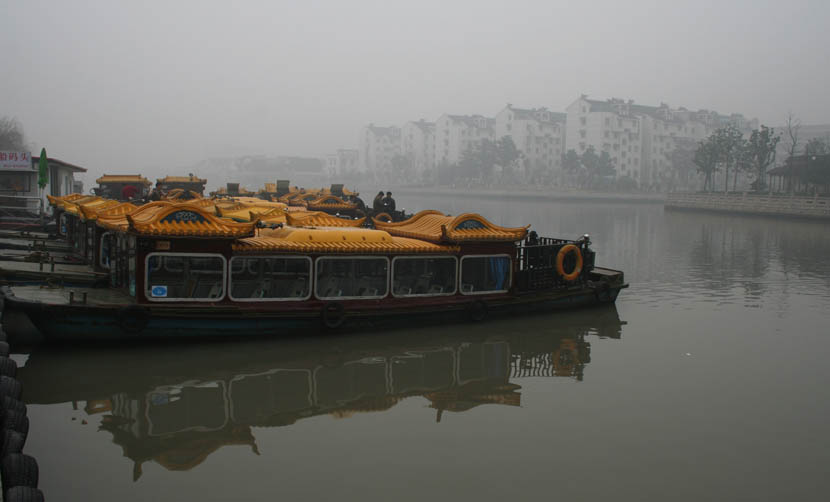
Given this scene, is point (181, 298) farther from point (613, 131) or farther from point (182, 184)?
point (613, 131)

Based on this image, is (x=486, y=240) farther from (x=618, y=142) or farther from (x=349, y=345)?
(x=618, y=142)

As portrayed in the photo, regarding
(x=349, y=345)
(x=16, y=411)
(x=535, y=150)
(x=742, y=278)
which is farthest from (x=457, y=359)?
(x=535, y=150)

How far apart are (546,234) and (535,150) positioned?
77.9 meters

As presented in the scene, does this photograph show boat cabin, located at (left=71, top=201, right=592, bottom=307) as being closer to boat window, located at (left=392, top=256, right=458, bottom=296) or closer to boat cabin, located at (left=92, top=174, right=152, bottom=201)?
boat window, located at (left=392, top=256, right=458, bottom=296)

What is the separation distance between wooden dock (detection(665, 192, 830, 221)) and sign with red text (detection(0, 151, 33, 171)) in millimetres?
41833

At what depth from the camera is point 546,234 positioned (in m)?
32.6

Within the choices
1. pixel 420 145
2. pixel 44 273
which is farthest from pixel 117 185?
pixel 420 145

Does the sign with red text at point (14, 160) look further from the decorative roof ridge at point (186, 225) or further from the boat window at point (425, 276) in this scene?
the boat window at point (425, 276)

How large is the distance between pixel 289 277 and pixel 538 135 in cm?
10186

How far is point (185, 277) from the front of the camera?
31.8 feet

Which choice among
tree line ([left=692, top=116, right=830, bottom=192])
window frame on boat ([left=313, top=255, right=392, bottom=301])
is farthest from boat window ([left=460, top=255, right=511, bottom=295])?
tree line ([left=692, top=116, right=830, bottom=192])

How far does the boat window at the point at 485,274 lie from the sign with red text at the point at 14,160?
16.2 meters

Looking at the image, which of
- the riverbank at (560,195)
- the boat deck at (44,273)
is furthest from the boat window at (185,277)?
the riverbank at (560,195)

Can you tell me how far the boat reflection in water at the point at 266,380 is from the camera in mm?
7227
